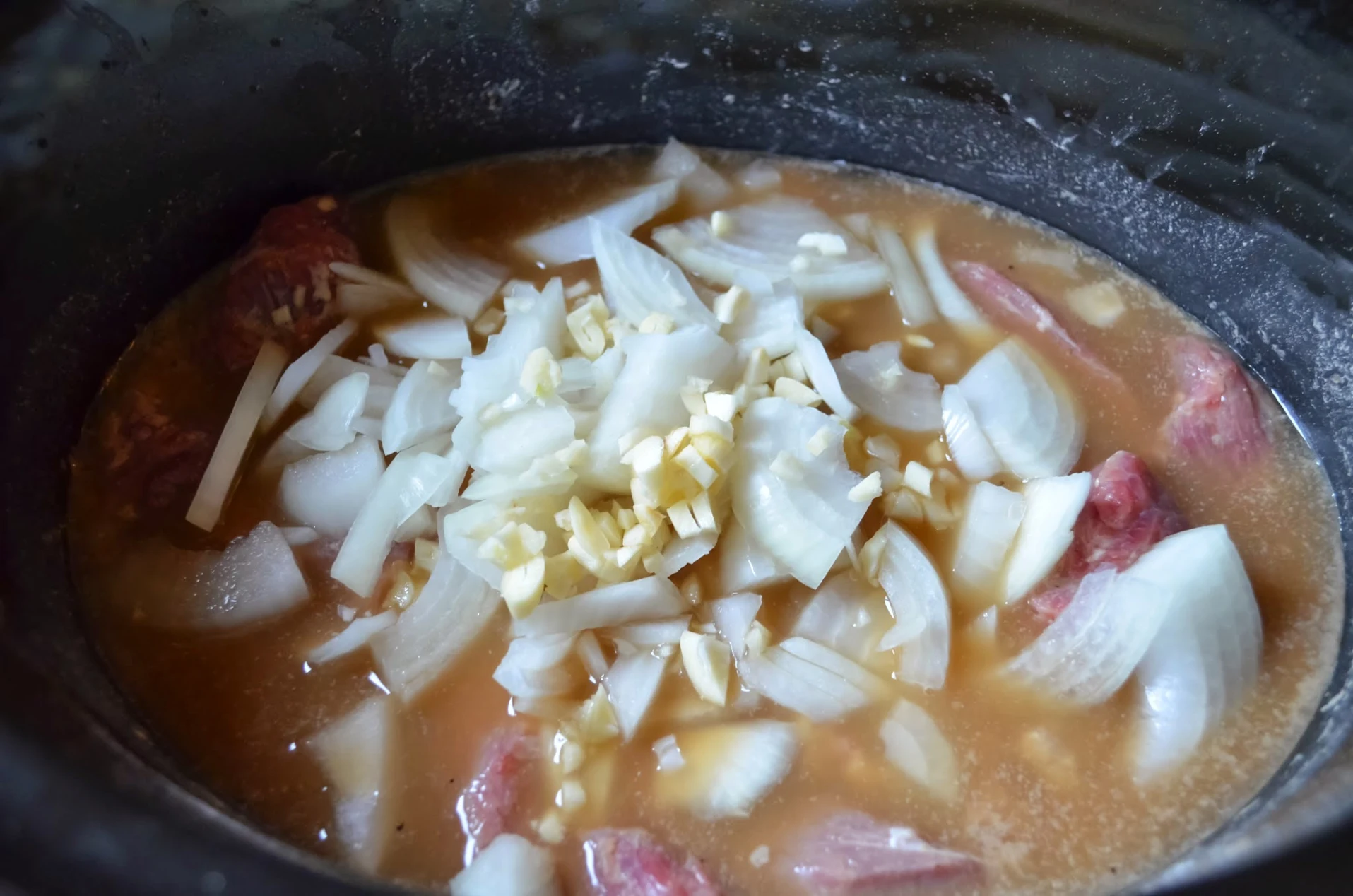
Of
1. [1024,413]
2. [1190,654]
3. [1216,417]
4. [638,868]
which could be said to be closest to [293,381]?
[638,868]

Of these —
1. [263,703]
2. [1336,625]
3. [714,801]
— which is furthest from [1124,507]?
[263,703]

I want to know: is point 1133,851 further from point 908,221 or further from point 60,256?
point 60,256

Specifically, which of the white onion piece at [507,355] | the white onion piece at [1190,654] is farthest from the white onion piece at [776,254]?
the white onion piece at [1190,654]

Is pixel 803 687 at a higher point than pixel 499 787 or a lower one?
higher

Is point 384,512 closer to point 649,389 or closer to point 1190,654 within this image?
point 649,389

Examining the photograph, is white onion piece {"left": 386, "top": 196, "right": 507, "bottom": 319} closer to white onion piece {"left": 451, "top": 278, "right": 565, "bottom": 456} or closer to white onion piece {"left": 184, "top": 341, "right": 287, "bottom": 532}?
white onion piece {"left": 451, "top": 278, "right": 565, "bottom": 456}
